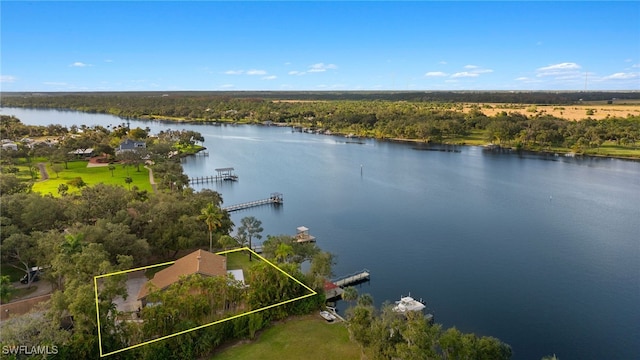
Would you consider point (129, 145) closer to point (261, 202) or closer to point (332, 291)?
point (261, 202)

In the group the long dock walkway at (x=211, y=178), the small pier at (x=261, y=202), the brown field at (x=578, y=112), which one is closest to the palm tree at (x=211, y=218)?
the small pier at (x=261, y=202)

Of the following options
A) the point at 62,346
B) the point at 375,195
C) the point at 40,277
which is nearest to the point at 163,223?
the point at 40,277

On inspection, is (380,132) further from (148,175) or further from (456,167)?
(148,175)

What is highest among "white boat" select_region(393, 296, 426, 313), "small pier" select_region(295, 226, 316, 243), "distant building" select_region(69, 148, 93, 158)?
"distant building" select_region(69, 148, 93, 158)

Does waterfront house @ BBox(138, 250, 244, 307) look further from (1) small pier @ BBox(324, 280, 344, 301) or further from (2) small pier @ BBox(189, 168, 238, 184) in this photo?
(2) small pier @ BBox(189, 168, 238, 184)

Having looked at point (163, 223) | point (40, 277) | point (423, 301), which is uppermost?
point (163, 223)

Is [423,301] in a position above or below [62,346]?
below

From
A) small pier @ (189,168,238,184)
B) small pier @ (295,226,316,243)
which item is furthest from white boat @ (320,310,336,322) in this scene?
small pier @ (189,168,238,184)

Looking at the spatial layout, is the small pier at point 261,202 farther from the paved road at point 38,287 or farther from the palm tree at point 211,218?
the paved road at point 38,287
